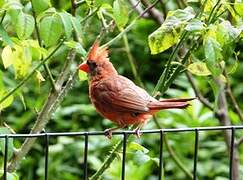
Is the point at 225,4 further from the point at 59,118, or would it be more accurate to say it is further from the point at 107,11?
the point at 59,118

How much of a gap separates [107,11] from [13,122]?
2131 mm

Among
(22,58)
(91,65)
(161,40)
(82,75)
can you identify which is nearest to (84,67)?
(82,75)

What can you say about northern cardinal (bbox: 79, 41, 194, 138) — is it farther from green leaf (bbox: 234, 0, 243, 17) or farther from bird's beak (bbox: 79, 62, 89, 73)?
green leaf (bbox: 234, 0, 243, 17)

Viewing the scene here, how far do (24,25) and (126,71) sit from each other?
2.92 m

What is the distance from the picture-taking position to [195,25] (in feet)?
7.32

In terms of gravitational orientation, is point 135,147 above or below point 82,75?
below

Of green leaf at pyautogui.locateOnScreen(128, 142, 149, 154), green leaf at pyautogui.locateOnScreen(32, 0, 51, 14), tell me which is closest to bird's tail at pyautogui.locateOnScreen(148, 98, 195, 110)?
green leaf at pyautogui.locateOnScreen(128, 142, 149, 154)

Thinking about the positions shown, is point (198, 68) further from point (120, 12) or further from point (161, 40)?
point (120, 12)

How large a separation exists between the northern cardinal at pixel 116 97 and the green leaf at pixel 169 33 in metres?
0.30

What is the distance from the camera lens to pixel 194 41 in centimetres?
251

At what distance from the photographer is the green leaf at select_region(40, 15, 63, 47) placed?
218 centimetres

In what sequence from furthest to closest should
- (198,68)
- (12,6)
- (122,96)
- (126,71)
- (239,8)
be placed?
(126,71)
(122,96)
(198,68)
(239,8)
(12,6)

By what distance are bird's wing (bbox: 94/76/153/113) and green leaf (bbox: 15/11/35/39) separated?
61cm

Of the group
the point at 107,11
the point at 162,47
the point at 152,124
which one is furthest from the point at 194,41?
the point at 152,124
